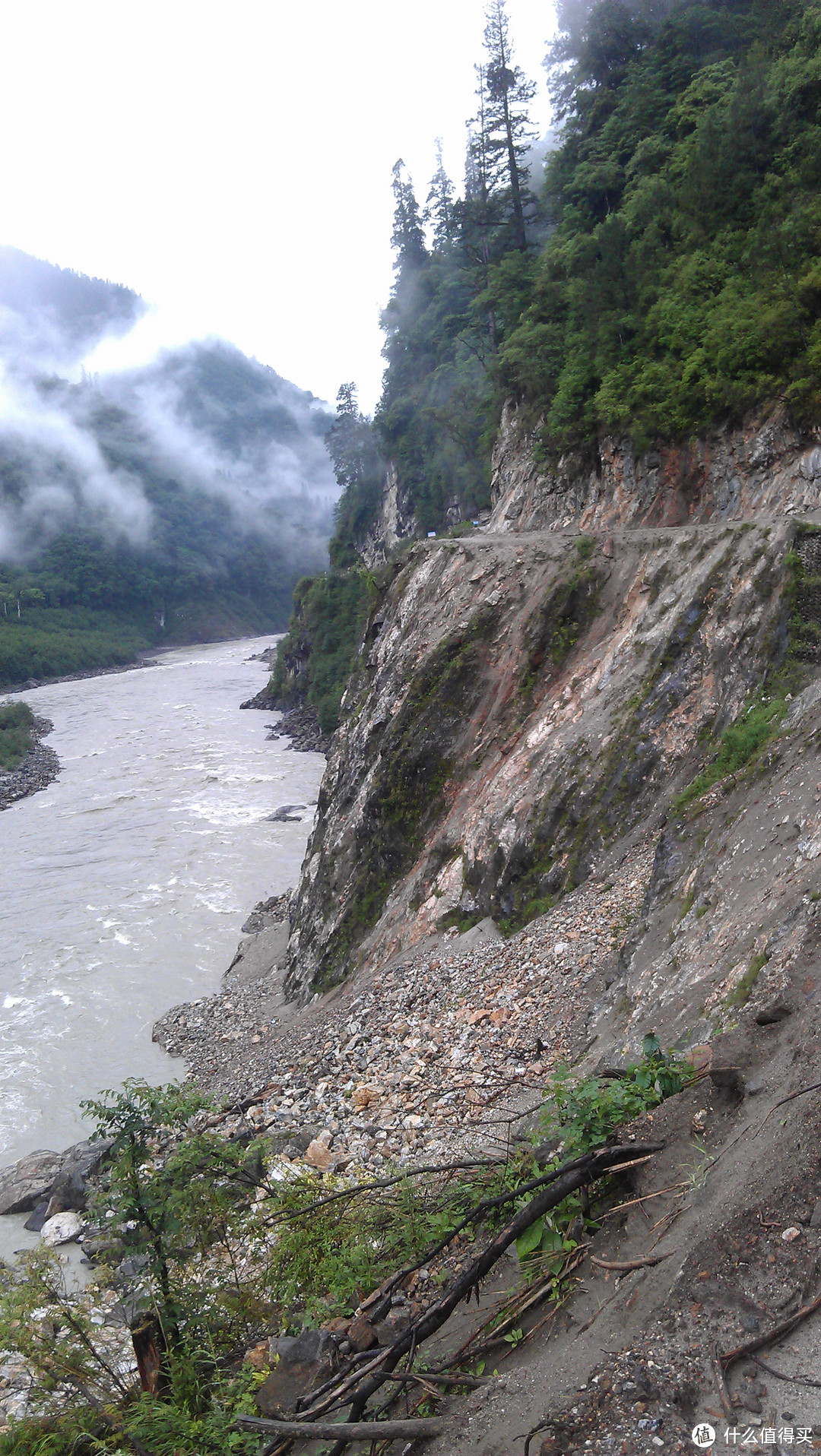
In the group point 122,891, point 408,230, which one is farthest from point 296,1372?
point 408,230

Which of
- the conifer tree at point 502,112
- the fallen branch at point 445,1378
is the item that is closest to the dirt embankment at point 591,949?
the fallen branch at point 445,1378

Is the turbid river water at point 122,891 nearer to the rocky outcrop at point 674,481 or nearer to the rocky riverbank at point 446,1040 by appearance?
the rocky riverbank at point 446,1040

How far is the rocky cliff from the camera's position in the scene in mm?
12273

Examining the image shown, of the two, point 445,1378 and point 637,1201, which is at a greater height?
point 637,1201

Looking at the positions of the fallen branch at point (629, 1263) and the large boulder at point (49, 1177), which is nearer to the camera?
the fallen branch at point (629, 1263)

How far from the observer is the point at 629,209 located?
2227cm

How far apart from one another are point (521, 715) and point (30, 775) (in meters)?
39.4

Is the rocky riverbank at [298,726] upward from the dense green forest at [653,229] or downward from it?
downward

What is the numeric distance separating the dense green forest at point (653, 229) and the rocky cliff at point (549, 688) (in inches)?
63.7

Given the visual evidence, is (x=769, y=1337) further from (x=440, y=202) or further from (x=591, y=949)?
(x=440, y=202)

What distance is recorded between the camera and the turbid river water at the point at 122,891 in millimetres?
18094

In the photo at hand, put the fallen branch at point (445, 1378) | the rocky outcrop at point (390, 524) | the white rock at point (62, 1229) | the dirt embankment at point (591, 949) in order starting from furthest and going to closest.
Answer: the rocky outcrop at point (390, 524) < the white rock at point (62, 1229) < the fallen branch at point (445, 1378) < the dirt embankment at point (591, 949)

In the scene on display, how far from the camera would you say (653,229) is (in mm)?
20797

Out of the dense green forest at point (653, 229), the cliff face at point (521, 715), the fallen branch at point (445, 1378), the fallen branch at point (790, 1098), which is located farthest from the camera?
the dense green forest at point (653, 229)
